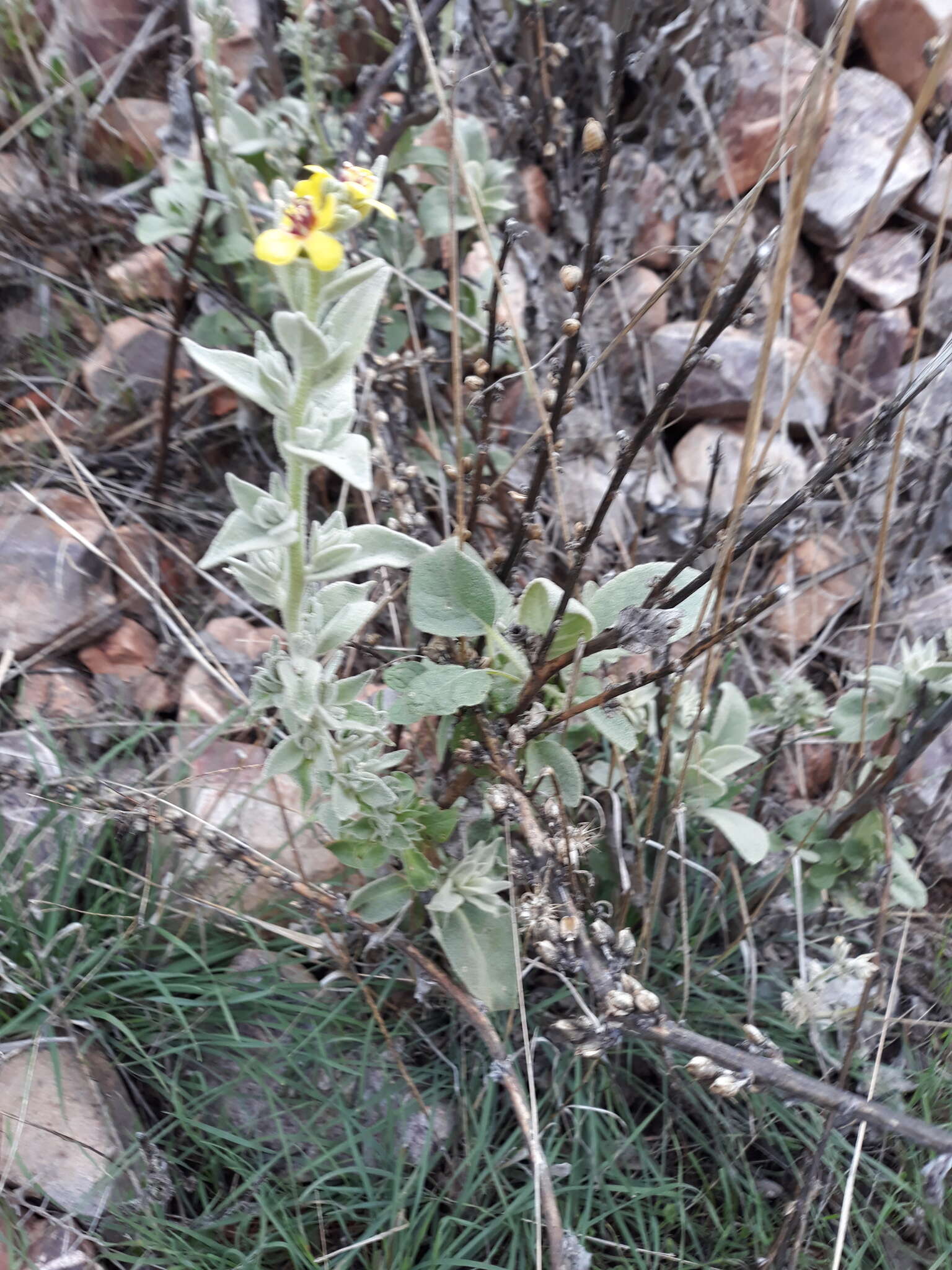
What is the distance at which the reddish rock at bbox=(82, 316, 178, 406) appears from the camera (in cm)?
205

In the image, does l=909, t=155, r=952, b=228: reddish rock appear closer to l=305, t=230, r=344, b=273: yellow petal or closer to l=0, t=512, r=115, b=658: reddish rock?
l=305, t=230, r=344, b=273: yellow petal

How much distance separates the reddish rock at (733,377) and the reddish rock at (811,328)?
0.30ft

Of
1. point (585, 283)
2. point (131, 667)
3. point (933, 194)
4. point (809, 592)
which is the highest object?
point (933, 194)

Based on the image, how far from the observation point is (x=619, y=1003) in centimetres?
108

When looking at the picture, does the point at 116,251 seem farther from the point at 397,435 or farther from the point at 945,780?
the point at 945,780

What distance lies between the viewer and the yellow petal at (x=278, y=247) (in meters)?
0.76

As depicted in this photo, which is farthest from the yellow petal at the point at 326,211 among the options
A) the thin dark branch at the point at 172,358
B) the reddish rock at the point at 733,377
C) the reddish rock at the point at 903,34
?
the reddish rock at the point at 903,34

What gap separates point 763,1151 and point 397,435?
1.41m

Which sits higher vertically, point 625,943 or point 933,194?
point 933,194

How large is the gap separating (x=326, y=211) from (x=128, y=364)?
4.69 ft

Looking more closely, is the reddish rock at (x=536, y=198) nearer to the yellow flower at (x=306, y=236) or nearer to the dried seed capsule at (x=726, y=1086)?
the yellow flower at (x=306, y=236)

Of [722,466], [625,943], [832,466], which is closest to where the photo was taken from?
[832,466]

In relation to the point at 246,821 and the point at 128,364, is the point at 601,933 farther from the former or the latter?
the point at 128,364

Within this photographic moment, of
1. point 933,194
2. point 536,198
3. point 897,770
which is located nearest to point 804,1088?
point 897,770
